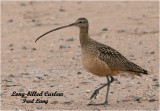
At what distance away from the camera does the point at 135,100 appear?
8.79 meters

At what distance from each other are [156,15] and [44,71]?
23.4 feet

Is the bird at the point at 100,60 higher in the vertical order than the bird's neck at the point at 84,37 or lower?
lower

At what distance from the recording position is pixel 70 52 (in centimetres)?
1272

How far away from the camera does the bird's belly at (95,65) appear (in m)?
8.20

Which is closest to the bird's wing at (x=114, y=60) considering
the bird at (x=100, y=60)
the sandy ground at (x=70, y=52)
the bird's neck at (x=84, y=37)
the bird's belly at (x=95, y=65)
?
the bird at (x=100, y=60)

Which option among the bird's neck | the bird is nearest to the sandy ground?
the bird

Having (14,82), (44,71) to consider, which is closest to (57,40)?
(44,71)

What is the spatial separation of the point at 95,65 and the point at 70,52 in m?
4.53

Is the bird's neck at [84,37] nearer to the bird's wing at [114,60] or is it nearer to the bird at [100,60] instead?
the bird at [100,60]

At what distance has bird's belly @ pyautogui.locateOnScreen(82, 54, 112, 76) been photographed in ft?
26.9

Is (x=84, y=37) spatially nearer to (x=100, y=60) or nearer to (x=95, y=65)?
(x=100, y=60)

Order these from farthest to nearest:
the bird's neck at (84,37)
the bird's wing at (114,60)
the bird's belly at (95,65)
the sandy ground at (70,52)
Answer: the sandy ground at (70,52) → the bird's neck at (84,37) → the bird's wing at (114,60) → the bird's belly at (95,65)

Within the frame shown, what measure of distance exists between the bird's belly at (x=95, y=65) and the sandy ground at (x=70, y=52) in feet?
2.11

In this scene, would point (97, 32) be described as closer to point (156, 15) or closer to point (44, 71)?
point (156, 15)
